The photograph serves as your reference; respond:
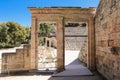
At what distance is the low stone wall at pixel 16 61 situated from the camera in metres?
10.4

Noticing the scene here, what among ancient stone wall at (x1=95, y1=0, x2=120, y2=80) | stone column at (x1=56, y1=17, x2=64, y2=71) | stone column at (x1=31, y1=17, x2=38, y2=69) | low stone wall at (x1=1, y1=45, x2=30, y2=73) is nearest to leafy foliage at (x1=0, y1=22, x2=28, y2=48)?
low stone wall at (x1=1, y1=45, x2=30, y2=73)

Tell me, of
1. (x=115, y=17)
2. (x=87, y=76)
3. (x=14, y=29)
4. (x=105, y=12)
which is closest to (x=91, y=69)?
(x=87, y=76)

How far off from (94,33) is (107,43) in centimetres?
295

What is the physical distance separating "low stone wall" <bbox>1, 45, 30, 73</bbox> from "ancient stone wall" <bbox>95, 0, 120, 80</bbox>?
451 centimetres

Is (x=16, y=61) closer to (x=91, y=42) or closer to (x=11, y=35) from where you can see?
(x=91, y=42)

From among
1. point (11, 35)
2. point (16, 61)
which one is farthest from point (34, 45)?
point (11, 35)

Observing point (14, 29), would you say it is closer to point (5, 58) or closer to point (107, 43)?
point (5, 58)

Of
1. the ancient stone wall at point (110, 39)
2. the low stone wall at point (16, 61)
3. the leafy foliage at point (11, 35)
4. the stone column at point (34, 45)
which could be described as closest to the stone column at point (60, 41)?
the stone column at point (34, 45)

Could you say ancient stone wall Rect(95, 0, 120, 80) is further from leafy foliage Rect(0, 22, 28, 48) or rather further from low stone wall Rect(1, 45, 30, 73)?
leafy foliage Rect(0, 22, 28, 48)

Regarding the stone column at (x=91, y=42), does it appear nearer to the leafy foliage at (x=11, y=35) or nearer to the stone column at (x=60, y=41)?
the stone column at (x=60, y=41)

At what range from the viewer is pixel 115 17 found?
23.2 ft

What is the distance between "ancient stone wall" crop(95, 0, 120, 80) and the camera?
6.87m

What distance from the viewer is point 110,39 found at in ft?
25.6

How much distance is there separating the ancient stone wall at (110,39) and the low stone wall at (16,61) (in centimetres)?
451
